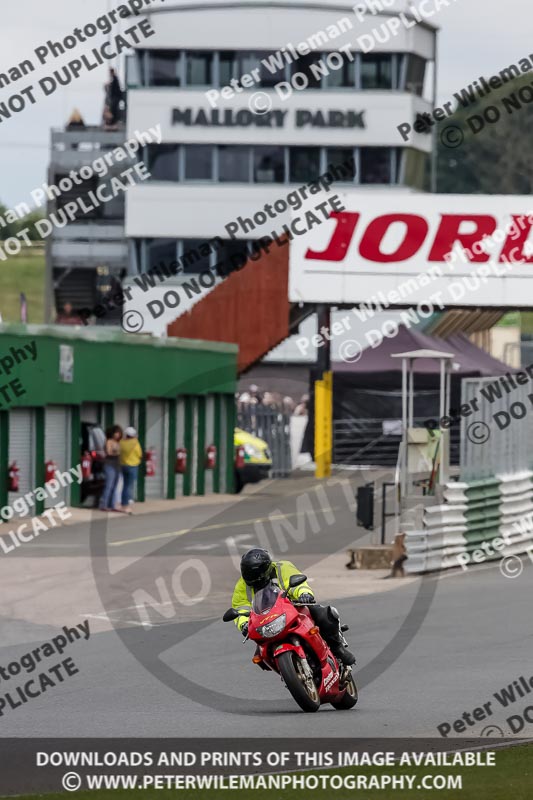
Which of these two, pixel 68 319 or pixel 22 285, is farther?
pixel 22 285

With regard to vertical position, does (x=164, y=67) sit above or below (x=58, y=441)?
above

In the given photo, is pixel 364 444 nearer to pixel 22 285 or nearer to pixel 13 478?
pixel 13 478

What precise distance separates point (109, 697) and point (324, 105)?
175ft

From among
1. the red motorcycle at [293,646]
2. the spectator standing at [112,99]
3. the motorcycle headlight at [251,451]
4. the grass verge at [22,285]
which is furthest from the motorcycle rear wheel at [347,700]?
the grass verge at [22,285]

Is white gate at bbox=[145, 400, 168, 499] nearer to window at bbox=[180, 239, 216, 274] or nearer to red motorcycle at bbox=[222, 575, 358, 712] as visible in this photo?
red motorcycle at bbox=[222, 575, 358, 712]

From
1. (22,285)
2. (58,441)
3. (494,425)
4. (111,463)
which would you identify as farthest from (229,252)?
(22,285)

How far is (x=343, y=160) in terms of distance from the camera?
6519 cm

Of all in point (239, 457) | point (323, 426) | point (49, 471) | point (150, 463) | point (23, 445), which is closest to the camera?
point (23, 445)

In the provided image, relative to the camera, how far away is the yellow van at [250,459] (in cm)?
3988

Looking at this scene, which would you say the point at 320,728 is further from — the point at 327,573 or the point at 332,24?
the point at 332,24

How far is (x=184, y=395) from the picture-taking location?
38.0 metres

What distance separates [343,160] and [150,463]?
31.8 metres

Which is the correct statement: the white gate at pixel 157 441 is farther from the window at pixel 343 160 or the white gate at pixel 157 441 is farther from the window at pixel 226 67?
the window at pixel 226 67

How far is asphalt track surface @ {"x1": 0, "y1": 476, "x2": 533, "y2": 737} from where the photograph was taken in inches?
456
